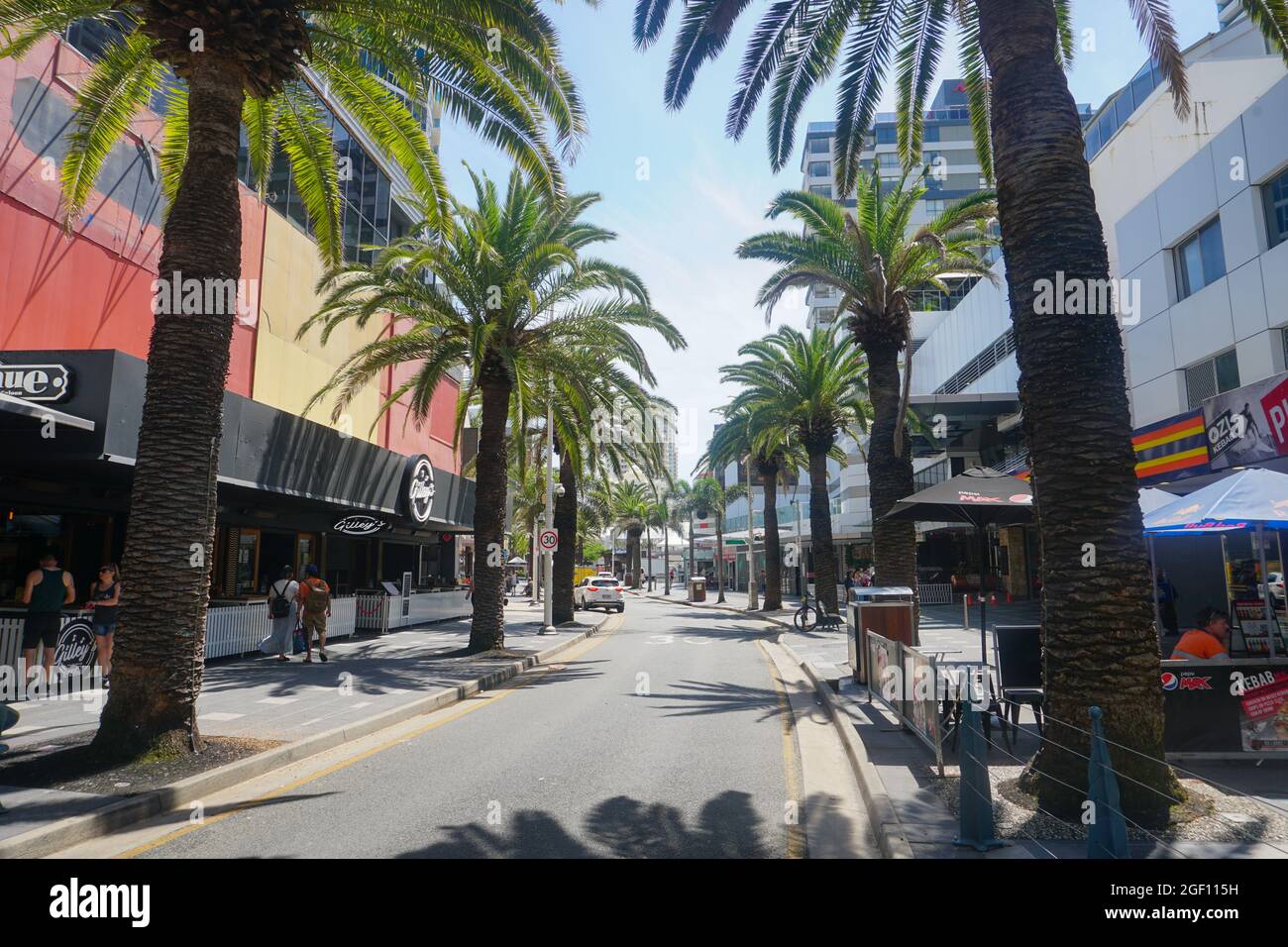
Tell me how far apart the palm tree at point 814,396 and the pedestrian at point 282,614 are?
16.6 metres

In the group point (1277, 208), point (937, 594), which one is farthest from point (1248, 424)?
point (937, 594)

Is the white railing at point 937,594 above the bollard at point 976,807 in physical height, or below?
above

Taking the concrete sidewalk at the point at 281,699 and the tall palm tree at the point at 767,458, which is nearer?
the concrete sidewalk at the point at 281,699

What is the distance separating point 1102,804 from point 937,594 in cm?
3413

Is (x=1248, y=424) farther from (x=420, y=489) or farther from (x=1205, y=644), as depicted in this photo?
(x=420, y=489)

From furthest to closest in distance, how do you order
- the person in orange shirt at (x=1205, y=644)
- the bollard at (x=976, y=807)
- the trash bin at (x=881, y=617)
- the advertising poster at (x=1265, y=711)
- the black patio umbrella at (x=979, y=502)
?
the trash bin at (x=881, y=617)
the black patio umbrella at (x=979, y=502)
the person in orange shirt at (x=1205, y=644)
the advertising poster at (x=1265, y=711)
the bollard at (x=976, y=807)

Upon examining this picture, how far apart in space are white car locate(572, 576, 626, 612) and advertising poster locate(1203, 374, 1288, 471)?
83.9 ft

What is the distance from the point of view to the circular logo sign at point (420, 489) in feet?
72.2

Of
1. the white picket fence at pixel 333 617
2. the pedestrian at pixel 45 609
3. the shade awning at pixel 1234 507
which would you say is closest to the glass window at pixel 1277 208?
the shade awning at pixel 1234 507

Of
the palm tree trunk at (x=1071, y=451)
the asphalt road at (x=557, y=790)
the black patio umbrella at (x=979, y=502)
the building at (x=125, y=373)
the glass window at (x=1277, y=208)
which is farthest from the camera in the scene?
the glass window at (x=1277, y=208)

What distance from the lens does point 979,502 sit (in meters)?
10.4

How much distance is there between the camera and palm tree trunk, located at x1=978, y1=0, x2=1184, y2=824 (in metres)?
5.63

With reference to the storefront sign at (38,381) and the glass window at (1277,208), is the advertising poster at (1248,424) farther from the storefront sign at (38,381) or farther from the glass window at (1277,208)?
the storefront sign at (38,381)

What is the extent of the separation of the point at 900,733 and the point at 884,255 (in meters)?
11.5
